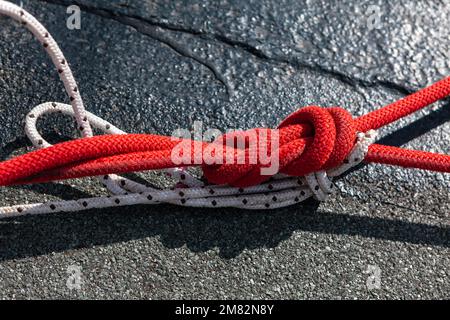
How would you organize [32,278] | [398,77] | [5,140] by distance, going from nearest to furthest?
[32,278] < [5,140] < [398,77]

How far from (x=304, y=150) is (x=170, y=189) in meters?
0.21

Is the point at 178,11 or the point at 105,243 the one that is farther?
the point at 178,11

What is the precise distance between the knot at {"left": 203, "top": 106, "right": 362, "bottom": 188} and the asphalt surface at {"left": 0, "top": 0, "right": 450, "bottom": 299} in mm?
66

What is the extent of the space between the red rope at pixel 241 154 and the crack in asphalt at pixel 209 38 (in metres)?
0.13

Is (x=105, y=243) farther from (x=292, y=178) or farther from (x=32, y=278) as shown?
(x=292, y=178)

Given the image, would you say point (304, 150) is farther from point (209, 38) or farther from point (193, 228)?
point (209, 38)

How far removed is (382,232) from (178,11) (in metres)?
0.54

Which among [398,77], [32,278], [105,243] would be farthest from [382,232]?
[32,278]

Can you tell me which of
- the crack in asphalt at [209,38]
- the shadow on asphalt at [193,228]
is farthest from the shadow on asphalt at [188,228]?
the crack in asphalt at [209,38]

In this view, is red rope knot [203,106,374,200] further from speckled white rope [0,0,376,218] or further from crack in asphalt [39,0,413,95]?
crack in asphalt [39,0,413,95]

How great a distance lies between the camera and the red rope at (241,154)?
3.01 ft

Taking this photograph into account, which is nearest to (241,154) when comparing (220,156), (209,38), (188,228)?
(220,156)

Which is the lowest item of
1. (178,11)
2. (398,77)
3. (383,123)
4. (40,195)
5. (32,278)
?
(32,278)

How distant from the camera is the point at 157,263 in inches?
36.7
